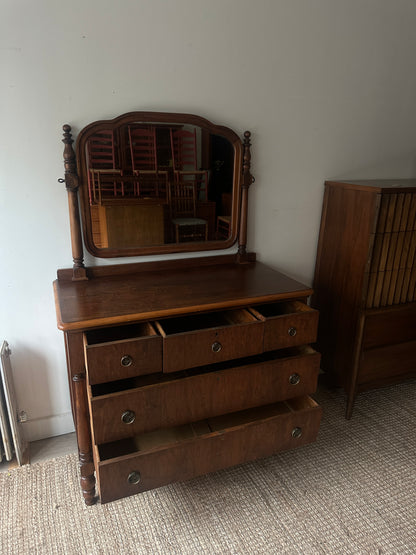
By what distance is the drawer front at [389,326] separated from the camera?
1.85 meters

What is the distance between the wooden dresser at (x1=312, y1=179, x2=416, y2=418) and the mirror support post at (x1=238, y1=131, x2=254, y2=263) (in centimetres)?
47

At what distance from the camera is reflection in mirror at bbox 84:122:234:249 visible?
154 centimetres

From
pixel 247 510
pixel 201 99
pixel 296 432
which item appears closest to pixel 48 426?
pixel 247 510

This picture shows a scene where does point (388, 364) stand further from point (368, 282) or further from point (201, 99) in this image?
point (201, 99)

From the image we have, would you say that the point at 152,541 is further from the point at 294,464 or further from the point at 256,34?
→ the point at 256,34

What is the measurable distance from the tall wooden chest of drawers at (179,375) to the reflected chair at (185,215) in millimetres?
214

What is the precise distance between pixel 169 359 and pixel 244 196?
0.86 metres

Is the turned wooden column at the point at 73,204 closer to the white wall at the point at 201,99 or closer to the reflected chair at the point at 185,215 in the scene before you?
the white wall at the point at 201,99

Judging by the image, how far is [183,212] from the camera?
1701 mm

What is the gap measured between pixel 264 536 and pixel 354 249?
1.23m

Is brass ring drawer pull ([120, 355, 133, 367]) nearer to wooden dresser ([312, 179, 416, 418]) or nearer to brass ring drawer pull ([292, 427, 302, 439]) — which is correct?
brass ring drawer pull ([292, 427, 302, 439])

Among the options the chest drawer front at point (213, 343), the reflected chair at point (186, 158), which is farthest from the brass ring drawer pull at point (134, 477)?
the reflected chair at point (186, 158)

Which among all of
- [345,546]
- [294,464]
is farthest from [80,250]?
[345,546]

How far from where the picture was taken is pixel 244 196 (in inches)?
70.5
